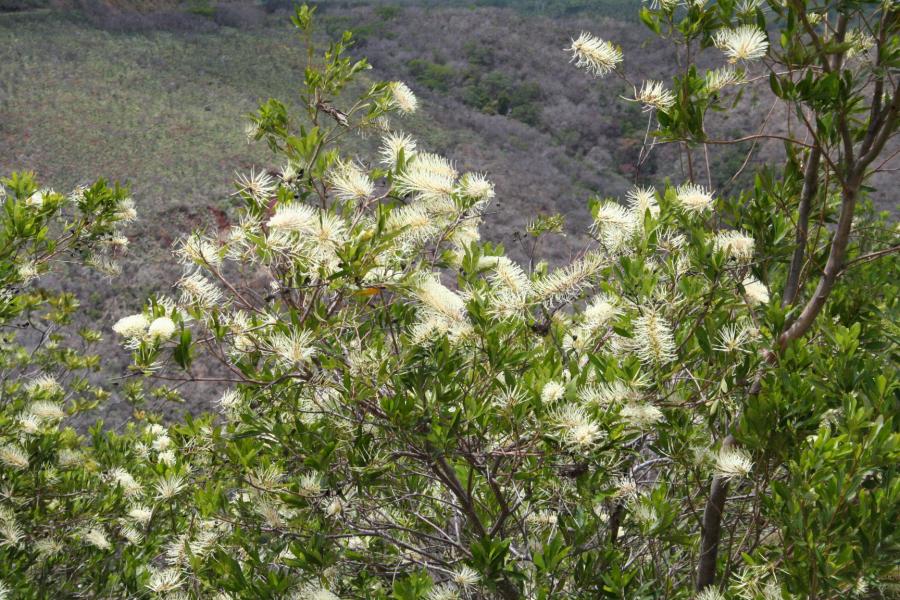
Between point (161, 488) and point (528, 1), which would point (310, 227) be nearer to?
point (161, 488)

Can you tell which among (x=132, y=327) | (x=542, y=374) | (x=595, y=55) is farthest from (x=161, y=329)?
(x=595, y=55)

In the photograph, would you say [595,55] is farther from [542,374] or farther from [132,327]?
[132,327]

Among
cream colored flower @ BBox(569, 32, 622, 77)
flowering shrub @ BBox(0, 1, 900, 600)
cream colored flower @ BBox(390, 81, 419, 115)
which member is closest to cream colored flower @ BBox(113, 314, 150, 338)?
flowering shrub @ BBox(0, 1, 900, 600)

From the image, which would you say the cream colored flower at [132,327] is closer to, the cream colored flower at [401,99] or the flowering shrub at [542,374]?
the flowering shrub at [542,374]

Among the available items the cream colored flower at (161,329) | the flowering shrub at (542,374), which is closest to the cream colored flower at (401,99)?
the flowering shrub at (542,374)

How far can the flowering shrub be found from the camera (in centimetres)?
169

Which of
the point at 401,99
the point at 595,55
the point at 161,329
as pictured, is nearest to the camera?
the point at 161,329

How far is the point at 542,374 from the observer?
185cm

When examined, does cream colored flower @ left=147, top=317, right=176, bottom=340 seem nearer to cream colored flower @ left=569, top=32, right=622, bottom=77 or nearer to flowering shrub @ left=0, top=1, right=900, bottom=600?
flowering shrub @ left=0, top=1, right=900, bottom=600

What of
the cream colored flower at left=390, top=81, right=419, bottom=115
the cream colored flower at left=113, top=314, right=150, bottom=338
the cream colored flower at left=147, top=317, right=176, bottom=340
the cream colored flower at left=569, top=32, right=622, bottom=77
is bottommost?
the cream colored flower at left=113, top=314, right=150, bottom=338

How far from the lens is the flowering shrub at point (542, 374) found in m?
1.69

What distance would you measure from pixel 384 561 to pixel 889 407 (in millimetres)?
1616

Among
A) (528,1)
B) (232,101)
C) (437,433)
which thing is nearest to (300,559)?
(437,433)

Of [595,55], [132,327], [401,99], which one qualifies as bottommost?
[132,327]
